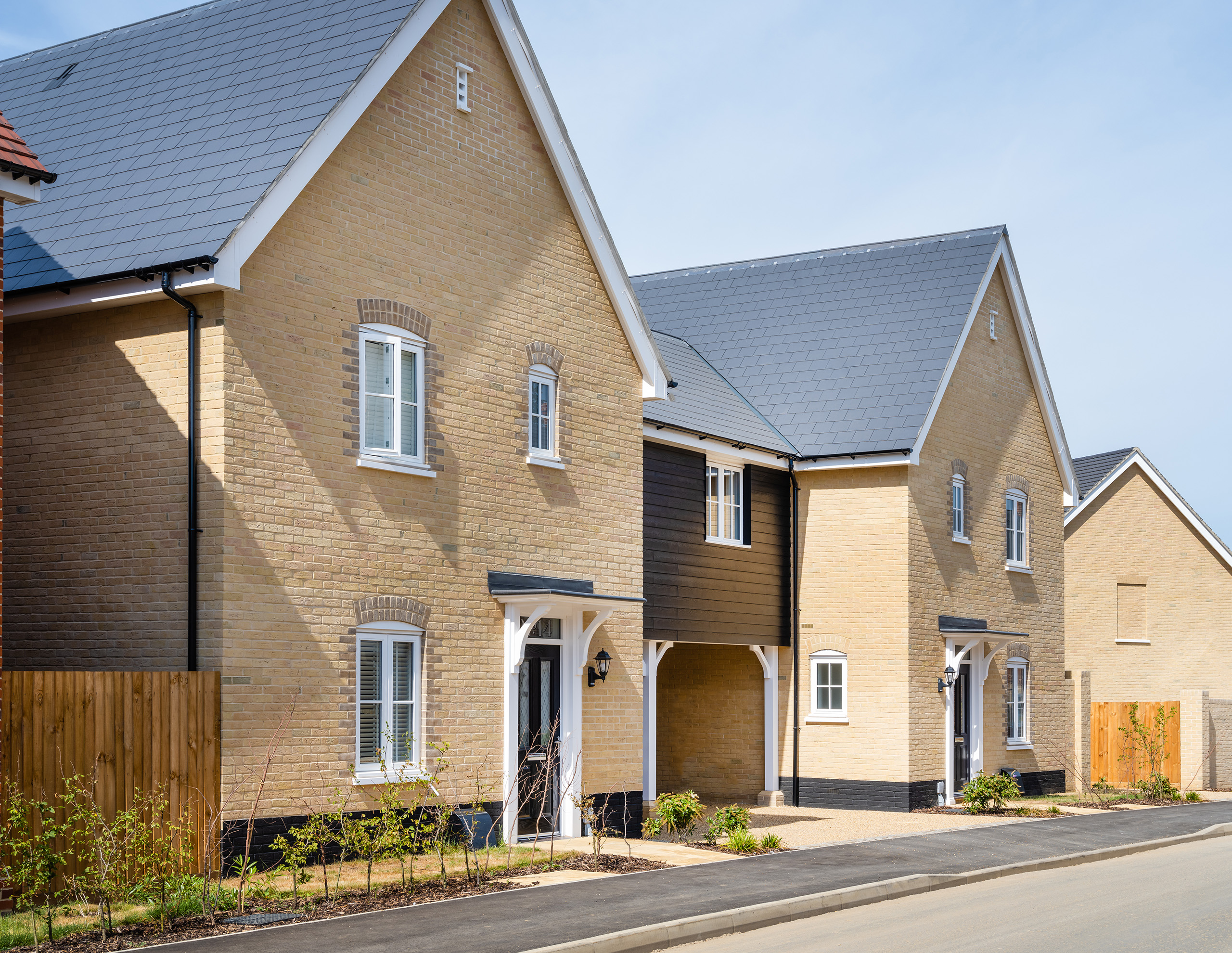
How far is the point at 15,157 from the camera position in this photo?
1136 centimetres

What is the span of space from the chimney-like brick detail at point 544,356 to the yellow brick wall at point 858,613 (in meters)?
8.27

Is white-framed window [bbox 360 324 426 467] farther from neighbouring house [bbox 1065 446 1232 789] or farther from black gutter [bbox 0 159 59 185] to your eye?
neighbouring house [bbox 1065 446 1232 789]

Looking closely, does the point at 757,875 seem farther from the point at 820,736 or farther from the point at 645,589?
the point at 820,736

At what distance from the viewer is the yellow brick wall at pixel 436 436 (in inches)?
528

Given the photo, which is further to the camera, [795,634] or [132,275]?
[795,634]

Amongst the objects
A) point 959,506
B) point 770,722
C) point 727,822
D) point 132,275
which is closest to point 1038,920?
point 727,822

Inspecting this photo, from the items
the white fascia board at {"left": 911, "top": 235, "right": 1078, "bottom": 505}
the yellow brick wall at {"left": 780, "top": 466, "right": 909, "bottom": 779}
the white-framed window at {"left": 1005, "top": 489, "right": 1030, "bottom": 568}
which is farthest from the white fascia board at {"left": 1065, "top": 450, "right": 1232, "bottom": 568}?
the yellow brick wall at {"left": 780, "top": 466, "right": 909, "bottom": 779}

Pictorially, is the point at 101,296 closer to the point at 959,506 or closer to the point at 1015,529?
the point at 959,506

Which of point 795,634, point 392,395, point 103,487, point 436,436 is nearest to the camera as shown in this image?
point 103,487

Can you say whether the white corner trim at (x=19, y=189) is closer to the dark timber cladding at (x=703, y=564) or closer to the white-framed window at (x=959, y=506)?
the dark timber cladding at (x=703, y=564)

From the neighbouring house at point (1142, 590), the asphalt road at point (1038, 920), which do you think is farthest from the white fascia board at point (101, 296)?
the neighbouring house at point (1142, 590)

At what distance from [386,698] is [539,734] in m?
2.77

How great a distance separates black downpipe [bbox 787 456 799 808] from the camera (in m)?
23.9

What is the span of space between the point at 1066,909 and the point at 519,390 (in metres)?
8.25
